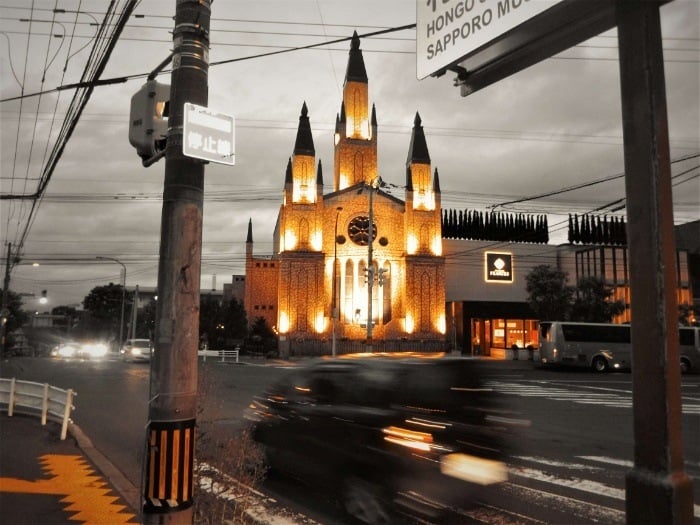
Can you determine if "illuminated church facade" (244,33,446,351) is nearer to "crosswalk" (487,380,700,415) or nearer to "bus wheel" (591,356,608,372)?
"bus wheel" (591,356,608,372)

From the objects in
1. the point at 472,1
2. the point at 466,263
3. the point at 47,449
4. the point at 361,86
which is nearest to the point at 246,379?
the point at 47,449

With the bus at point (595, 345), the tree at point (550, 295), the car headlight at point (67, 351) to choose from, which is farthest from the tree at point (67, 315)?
the bus at point (595, 345)

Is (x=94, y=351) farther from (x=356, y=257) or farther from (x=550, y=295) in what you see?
(x=550, y=295)

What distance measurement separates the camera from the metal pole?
2.59 metres

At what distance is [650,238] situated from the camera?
2.68 m

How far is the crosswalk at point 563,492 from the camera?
19.8ft

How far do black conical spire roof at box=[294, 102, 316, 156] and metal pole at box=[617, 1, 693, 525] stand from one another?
48.4m

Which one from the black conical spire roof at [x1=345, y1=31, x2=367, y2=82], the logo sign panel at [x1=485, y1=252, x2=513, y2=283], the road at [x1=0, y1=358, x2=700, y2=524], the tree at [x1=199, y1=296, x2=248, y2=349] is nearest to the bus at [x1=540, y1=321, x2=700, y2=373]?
the road at [x1=0, y1=358, x2=700, y2=524]

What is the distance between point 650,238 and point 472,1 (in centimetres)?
184

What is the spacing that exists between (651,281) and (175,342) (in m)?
3.12

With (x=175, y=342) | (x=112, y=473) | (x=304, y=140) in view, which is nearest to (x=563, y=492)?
(x=175, y=342)

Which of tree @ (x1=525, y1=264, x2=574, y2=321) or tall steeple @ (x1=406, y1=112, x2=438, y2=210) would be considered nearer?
tree @ (x1=525, y1=264, x2=574, y2=321)

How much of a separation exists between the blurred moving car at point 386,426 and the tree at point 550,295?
3146 cm

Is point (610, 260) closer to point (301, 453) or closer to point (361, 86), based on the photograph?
point (361, 86)
